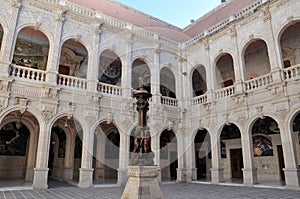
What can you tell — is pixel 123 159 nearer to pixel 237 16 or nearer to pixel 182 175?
pixel 182 175

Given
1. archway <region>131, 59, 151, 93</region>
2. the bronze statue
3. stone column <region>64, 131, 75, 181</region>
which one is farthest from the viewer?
archway <region>131, 59, 151, 93</region>

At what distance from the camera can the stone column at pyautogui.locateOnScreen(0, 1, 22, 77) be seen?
9.54 meters

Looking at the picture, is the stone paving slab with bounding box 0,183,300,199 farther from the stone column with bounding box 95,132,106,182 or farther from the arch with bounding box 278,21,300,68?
the arch with bounding box 278,21,300,68

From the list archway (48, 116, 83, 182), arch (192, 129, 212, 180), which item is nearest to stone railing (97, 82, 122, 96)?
archway (48, 116, 83, 182)

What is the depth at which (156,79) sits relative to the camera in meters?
14.1

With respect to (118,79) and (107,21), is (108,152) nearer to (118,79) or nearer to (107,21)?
(118,79)

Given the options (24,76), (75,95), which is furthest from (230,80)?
(24,76)

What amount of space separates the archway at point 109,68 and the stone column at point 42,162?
5511mm

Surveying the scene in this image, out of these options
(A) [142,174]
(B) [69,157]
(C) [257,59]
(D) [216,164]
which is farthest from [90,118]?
(C) [257,59]

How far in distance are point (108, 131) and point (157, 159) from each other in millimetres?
4275

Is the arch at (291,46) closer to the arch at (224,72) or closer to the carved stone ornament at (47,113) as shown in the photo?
the arch at (224,72)

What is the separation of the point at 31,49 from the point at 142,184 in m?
11.3

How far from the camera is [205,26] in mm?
16906

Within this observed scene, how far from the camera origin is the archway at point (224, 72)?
15.5 metres
